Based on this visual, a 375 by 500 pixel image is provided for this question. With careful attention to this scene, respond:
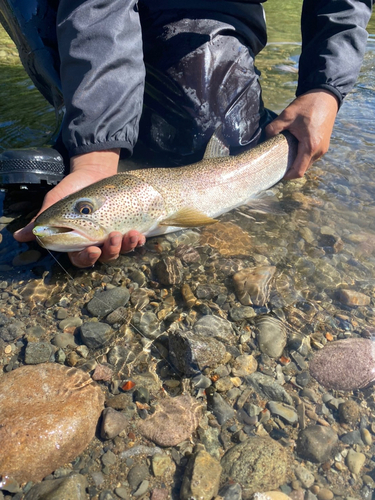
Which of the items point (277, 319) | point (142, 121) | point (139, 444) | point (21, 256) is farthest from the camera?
point (142, 121)

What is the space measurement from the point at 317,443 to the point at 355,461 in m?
0.19

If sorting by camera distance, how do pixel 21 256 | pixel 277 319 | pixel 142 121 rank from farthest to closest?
pixel 142 121, pixel 21 256, pixel 277 319

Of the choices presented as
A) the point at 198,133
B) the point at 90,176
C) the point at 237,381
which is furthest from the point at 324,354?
the point at 198,133

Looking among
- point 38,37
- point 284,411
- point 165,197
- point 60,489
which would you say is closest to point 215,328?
point 284,411

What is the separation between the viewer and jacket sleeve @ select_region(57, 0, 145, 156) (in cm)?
313

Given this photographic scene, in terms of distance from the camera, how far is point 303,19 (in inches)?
170

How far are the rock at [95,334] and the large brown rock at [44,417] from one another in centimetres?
21

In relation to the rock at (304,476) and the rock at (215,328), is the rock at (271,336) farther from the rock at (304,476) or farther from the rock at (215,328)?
the rock at (304,476)

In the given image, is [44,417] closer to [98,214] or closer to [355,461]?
[98,214]

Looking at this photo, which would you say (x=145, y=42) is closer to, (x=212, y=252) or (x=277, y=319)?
(x=212, y=252)

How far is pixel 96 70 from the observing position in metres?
3.13

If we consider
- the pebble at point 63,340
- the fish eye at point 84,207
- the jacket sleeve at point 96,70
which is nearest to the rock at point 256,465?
the pebble at point 63,340

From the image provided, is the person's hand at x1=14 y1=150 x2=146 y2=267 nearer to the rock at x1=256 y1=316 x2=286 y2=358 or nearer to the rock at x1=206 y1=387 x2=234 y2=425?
the rock at x1=256 y1=316 x2=286 y2=358

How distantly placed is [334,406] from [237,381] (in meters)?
0.55
